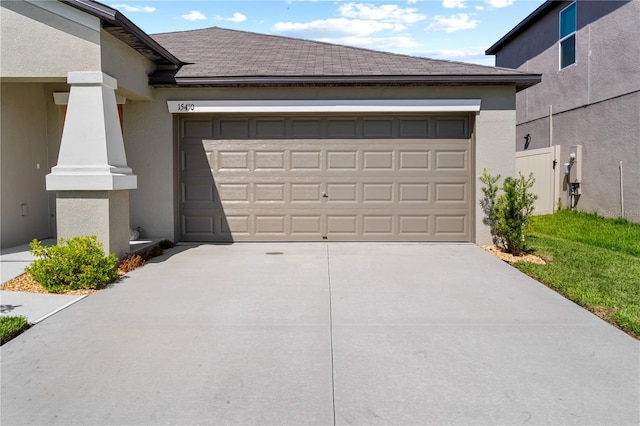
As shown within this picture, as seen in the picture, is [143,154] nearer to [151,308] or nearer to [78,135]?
[78,135]

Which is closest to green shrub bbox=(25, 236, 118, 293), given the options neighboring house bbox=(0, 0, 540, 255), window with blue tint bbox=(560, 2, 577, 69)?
neighboring house bbox=(0, 0, 540, 255)

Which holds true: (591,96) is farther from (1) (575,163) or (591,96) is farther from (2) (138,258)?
(2) (138,258)

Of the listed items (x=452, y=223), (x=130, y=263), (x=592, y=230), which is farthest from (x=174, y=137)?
(x=592, y=230)

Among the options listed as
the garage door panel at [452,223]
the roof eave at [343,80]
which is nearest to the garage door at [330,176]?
the garage door panel at [452,223]

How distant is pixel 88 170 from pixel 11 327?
3361mm

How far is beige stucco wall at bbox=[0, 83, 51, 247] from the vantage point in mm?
9430

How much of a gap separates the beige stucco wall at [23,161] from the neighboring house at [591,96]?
1275 centimetres

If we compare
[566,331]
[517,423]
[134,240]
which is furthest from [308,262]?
[517,423]

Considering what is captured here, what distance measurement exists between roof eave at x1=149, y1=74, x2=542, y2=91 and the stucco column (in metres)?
2.19

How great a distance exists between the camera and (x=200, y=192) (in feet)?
35.9

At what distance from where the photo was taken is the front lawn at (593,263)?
6.19 metres

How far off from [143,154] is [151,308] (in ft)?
17.6

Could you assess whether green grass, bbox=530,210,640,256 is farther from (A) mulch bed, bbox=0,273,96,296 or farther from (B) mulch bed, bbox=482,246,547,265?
(A) mulch bed, bbox=0,273,96,296

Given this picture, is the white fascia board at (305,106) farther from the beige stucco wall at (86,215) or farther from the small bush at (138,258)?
the beige stucco wall at (86,215)
